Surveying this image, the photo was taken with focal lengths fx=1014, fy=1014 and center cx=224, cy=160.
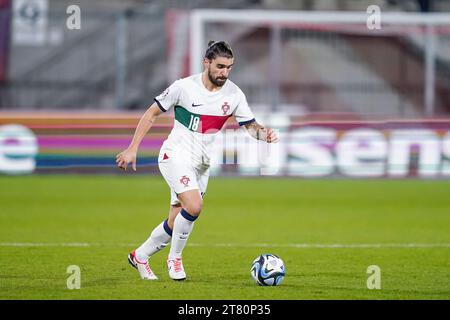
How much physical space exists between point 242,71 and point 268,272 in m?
16.0

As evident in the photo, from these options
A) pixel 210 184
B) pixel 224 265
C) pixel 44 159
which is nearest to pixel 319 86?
pixel 210 184

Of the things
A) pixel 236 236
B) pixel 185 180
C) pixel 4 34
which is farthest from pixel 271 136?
pixel 4 34

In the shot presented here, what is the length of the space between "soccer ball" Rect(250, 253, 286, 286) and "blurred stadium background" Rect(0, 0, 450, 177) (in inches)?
446

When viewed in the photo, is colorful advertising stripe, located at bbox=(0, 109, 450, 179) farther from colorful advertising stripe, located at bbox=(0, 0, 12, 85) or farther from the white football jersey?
the white football jersey

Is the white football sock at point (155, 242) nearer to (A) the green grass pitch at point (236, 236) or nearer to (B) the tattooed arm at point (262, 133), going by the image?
(A) the green grass pitch at point (236, 236)

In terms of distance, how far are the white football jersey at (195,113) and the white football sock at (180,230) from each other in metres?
0.49

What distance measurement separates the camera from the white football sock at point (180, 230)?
8594 millimetres

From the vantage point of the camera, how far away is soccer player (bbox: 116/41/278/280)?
856 cm

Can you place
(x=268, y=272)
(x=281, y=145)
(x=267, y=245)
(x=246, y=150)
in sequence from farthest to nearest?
(x=246, y=150) < (x=281, y=145) < (x=267, y=245) < (x=268, y=272)

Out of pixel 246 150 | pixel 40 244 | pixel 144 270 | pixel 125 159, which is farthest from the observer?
pixel 246 150

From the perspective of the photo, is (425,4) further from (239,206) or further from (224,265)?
(224,265)

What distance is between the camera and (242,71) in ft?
79.4

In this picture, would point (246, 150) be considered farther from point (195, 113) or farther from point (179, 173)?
point (179, 173)

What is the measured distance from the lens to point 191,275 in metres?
9.14
